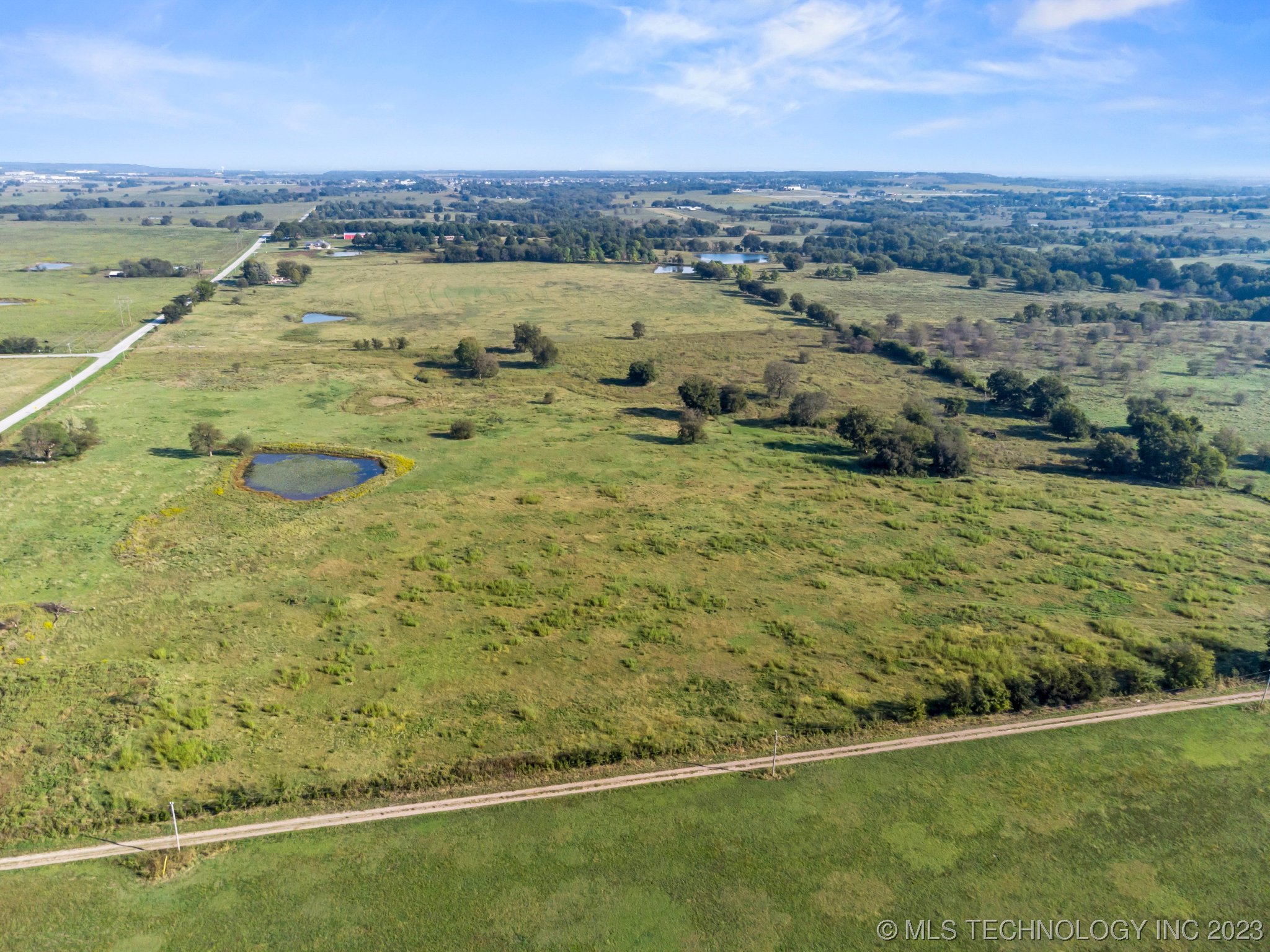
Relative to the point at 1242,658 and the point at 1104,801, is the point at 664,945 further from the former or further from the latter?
the point at 1242,658

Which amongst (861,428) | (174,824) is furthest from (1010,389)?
(174,824)

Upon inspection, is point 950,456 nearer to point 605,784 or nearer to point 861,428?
point 861,428

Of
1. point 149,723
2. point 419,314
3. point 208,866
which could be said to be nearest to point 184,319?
point 419,314

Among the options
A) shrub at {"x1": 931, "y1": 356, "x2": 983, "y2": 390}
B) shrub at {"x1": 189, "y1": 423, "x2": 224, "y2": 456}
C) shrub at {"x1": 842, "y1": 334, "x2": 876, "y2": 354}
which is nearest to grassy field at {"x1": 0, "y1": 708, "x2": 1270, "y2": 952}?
shrub at {"x1": 189, "y1": 423, "x2": 224, "y2": 456}

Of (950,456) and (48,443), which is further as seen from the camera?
(950,456)

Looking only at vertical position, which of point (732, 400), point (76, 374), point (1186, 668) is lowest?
point (1186, 668)

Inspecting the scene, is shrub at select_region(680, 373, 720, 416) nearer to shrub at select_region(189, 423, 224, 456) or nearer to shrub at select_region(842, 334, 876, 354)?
shrub at select_region(842, 334, 876, 354)
